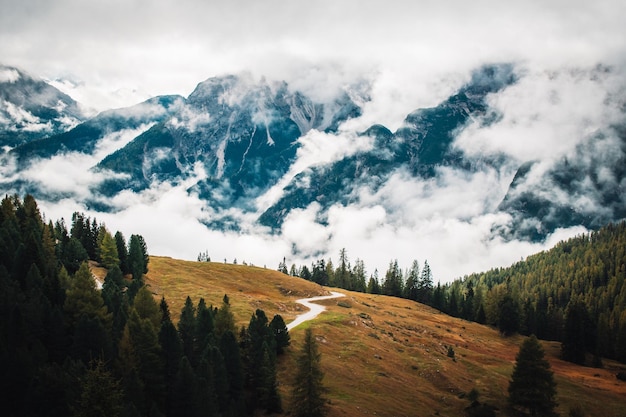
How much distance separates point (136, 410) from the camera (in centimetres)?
4112

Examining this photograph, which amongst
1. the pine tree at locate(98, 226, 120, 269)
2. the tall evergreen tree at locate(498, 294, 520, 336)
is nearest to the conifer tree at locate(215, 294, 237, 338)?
the pine tree at locate(98, 226, 120, 269)

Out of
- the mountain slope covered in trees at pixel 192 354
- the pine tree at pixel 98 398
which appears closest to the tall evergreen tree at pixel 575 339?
the mountain slope covered in trees at pixel 192 354

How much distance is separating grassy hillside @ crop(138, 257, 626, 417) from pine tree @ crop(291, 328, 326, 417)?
13.9 feet

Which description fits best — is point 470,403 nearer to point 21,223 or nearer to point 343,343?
point 343,343

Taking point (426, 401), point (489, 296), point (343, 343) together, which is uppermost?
point (489, 296)

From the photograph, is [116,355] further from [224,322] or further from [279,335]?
[279,335]

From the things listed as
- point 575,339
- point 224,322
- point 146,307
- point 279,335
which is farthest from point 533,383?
point 146,307

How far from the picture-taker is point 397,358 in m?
83.9

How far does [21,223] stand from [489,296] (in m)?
134

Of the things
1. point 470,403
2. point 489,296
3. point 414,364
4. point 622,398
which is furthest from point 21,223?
point 489,296

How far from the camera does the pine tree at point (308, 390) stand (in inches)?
2123

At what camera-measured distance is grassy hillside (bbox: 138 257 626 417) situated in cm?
6731

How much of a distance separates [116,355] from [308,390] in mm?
22622

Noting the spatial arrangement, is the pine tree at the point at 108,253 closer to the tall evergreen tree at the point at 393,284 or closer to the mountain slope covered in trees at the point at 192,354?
the mountain slope covered in trees at the point at 192,354
